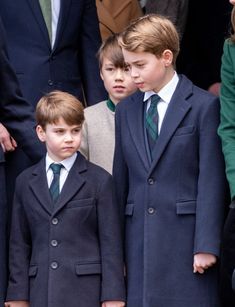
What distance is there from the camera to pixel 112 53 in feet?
21.4

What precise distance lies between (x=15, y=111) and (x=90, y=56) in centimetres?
93

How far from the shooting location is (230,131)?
19.1 feet

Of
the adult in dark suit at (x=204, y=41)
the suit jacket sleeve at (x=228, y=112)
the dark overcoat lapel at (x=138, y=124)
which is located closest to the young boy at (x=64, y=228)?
the dark overcoat lapel at (x=138, y=124)

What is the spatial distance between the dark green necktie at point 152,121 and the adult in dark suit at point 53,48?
1121 millimetres

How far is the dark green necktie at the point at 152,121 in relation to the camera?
19.7ft

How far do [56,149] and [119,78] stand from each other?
2.04 feet

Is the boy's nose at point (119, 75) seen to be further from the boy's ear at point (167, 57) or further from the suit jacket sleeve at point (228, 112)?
the suit jacket sleeve at point (228, 112)

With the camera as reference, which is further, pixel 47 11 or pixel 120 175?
pixel 47 11

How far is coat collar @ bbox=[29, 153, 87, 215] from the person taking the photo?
603cm

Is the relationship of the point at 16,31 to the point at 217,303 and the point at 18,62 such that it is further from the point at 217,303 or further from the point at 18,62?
the point at 217,303

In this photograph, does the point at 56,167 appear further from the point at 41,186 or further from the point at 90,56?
the point at 90,56

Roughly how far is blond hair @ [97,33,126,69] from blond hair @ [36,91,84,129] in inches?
17.2

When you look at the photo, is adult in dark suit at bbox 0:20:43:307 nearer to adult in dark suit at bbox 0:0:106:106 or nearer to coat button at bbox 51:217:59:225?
coat button at bbox 51:217:59:225

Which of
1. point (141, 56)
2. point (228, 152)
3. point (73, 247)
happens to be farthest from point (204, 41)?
point (73, 247)
